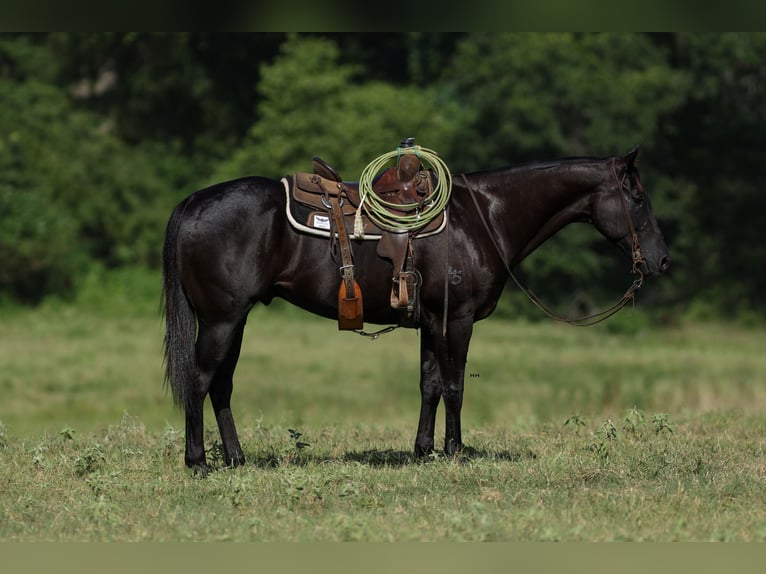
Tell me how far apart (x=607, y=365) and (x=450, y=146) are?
33.9ft

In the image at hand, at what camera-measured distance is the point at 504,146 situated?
27.7 meters

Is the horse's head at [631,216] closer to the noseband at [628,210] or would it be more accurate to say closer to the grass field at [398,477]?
the noseband at [628,210]

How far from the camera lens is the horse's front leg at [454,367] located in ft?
28.6

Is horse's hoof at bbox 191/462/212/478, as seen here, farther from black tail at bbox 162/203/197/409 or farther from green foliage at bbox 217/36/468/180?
green foliage at bbox 217/36/468/180

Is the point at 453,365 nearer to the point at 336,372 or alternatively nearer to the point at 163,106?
the point at 336,372

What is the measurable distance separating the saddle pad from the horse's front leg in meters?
0.70

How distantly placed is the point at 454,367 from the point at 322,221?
1424mm

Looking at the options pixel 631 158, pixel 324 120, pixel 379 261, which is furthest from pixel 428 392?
pixel 324 120

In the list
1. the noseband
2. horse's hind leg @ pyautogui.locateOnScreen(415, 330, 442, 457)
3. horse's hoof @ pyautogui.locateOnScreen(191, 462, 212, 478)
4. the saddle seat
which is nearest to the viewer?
horse's hoof @ pyautogui.locateOnScreen(191, 462, 212, 478)

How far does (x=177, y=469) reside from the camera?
28.5ft

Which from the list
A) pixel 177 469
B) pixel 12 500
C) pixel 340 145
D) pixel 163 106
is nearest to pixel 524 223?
pixel 177 469

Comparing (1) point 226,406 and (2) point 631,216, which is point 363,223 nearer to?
(1) point 226,406

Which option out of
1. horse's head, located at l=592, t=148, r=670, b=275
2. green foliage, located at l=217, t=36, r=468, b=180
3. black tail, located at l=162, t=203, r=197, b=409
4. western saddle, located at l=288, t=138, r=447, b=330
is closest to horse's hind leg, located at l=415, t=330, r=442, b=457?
western saddle, located at l=288, t=138, r=447, b=330

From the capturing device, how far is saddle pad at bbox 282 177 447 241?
335 inches
